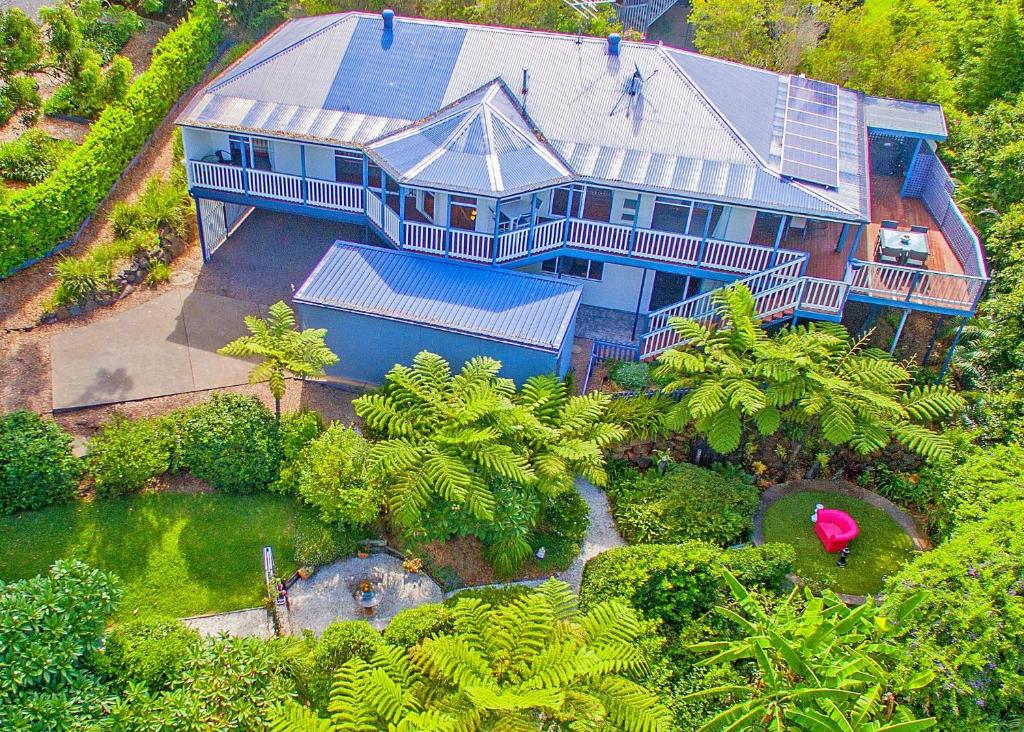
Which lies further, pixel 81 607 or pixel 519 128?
pixel 519 128

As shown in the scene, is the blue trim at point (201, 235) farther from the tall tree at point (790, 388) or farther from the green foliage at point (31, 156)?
the tall tree at point (790, 388)

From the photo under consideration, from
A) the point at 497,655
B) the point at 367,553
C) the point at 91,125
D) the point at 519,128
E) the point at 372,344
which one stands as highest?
the point at 519,128

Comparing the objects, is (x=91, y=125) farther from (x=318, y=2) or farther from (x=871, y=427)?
(x=871, y=427)

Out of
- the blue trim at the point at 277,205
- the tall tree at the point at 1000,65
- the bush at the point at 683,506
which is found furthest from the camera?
the tall tree at the point at 1000,65

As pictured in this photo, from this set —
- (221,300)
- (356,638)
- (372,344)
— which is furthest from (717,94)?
(356,638)

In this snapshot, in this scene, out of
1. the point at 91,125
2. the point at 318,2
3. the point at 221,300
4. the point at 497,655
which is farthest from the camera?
the point at 318,2

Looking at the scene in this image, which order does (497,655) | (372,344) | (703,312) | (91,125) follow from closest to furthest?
(497,655) → (372,344) → (703,312) → (91,125)

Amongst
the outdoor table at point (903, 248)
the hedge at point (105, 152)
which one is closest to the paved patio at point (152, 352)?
the hedge at point (105, 152)
